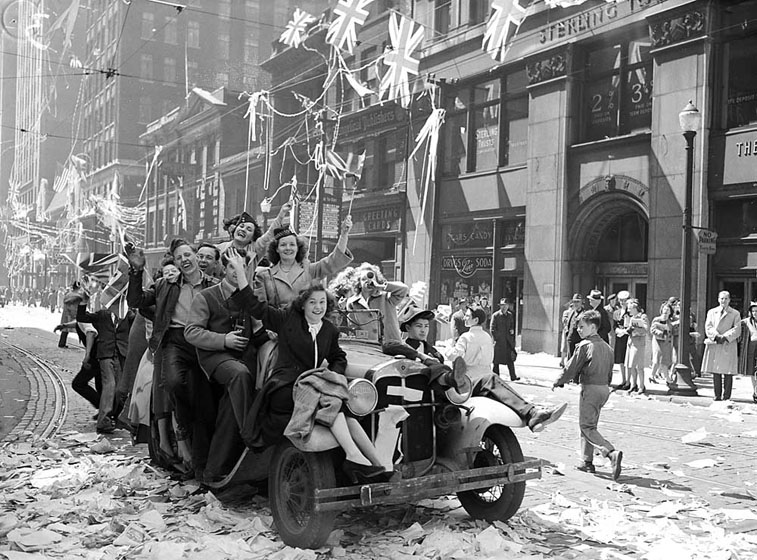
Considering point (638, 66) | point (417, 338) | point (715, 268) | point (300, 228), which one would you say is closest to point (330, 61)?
point (300, 228)

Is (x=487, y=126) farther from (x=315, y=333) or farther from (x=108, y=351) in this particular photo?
(x=315, y=333)

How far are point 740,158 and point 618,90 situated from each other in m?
4.68

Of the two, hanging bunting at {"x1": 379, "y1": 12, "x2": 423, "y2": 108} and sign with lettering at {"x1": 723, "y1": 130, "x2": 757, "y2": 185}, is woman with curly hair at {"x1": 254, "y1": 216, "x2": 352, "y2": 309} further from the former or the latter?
hanging bunting at {"x1": 379, "y1": 12, "x2": 423, "y2": 108}

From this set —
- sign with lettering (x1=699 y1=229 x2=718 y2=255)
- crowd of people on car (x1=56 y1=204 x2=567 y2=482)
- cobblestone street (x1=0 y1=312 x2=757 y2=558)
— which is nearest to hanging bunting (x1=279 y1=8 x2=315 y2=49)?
sign with lettering (x1=699 y1=229 x2=718 y2=255)

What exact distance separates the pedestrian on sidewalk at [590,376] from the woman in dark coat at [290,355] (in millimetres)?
3060

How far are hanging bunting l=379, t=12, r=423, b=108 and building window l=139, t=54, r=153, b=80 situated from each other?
3829 cm

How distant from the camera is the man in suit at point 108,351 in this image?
9977 mm

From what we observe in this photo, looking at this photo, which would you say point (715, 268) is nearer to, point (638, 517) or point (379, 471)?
point (638, 517)

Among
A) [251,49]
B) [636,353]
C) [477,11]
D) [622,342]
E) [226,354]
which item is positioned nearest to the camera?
[226,354]

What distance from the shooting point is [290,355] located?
19.1 ft

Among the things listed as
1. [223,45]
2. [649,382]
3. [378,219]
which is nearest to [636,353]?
[649,382]

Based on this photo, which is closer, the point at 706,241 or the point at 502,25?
the point at 706,241

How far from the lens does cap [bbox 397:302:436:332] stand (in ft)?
23.2

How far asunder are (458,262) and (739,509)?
21.3 meters
